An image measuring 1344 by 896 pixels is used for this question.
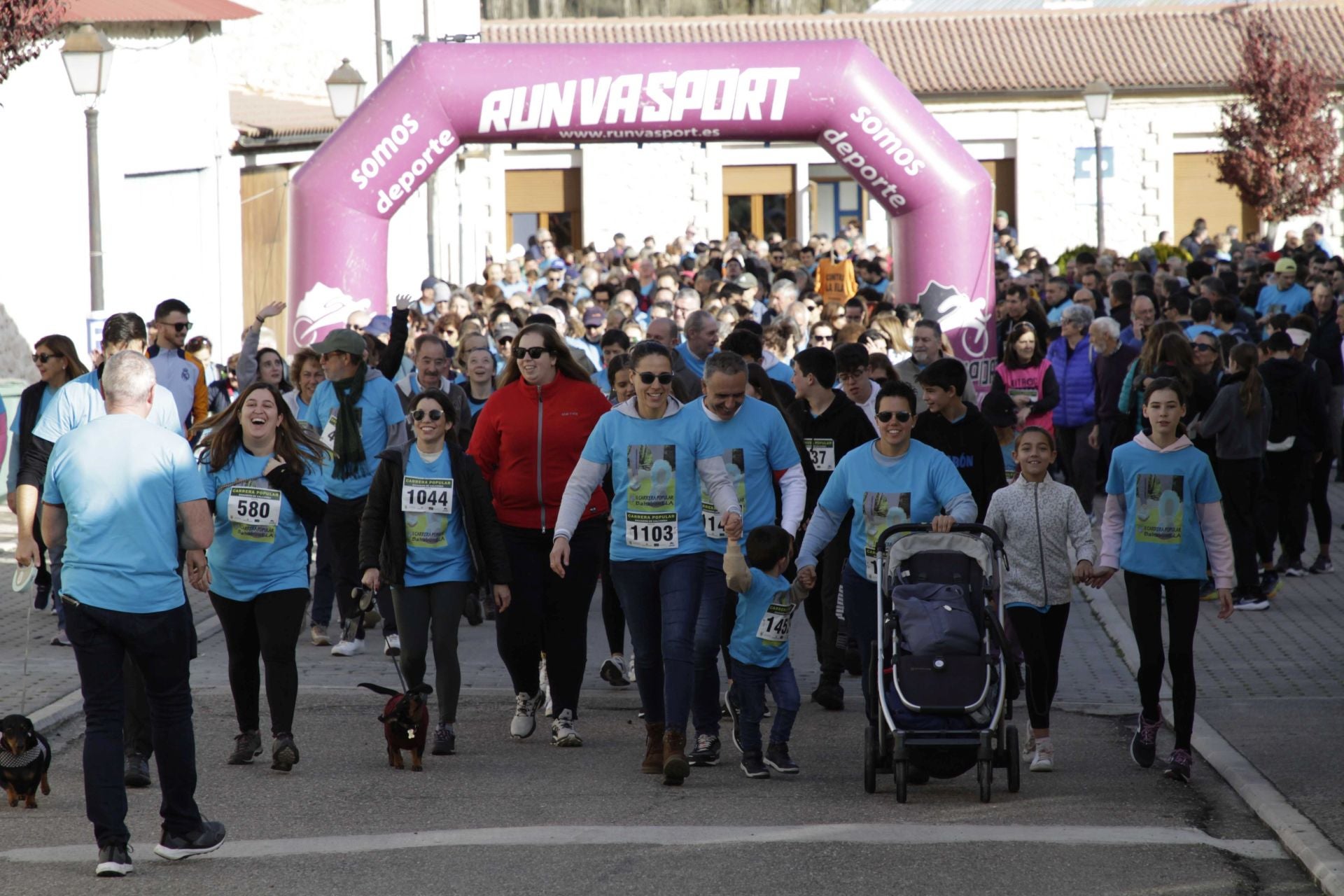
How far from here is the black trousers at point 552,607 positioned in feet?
28.1

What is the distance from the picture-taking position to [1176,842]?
6.64 meters

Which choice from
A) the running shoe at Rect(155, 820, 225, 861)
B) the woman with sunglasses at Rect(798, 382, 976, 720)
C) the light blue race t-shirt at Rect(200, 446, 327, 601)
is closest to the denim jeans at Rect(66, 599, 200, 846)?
the running shoe at Rect(155, 820, 225, 861)

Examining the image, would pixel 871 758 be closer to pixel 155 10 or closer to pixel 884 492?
pixel 884 492

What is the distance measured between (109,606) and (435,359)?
16.5 ft

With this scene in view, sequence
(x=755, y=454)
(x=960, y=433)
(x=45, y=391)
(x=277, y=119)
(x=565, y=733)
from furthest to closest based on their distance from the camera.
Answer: (x=277, y=119) < (x=45, y=391) < (x=960, y=433) < (x=565, y=733) < (x=755, y=454)

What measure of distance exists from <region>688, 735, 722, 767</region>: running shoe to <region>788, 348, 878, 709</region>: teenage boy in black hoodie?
132 cm

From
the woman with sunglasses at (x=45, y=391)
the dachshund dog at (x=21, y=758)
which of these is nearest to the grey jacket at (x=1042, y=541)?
the dachshund dog at (x=21, y=758)

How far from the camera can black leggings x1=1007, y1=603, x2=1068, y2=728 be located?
7883 mm

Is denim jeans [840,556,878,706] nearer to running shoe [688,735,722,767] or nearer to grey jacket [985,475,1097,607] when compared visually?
grey jacket [985,475,1097,607]

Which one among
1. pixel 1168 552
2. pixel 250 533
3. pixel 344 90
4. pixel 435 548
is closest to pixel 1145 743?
pixel 1168 552

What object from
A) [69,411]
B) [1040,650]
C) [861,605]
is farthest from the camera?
[69,411]

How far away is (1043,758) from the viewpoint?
7875 millimetres

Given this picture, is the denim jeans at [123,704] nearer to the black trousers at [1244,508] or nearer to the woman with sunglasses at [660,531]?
the woman with sunglasses at [660,531]

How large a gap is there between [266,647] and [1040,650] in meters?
3.22
